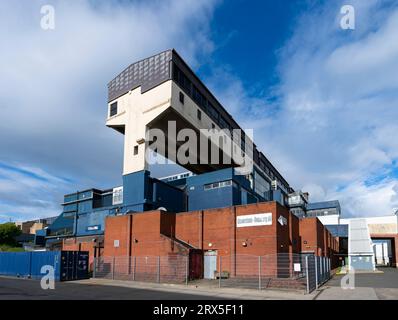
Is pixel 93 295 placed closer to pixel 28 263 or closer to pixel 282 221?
pixel 28 263

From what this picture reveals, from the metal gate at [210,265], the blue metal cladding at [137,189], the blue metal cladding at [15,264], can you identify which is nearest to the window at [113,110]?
the blue metal cladding at [137,189]

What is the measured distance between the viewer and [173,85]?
4197 centimetres

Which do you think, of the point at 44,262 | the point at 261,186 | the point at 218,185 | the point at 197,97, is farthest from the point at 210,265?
the point at 261,186

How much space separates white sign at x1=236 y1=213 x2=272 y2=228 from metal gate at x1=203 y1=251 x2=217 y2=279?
3.64 metres

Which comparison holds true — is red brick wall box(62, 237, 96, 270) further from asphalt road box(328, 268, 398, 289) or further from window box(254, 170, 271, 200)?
window box(254, 170, 271, 200)

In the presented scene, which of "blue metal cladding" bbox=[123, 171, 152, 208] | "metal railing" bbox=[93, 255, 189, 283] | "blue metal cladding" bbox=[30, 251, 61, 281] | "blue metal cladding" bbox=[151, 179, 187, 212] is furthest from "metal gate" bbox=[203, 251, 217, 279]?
"blue metal cladding" bbox=[30, 251, 61, 281]

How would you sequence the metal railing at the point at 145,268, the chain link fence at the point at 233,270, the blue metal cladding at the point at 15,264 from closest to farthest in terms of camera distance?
1. the chain link fence at the point at 233,270
2. the metal railing at the point at 145,268
3. the blue metal cladding at the point at 15,264

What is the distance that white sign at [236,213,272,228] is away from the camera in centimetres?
3142

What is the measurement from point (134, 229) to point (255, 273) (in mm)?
12981

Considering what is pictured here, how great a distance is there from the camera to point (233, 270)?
3138 centimetres

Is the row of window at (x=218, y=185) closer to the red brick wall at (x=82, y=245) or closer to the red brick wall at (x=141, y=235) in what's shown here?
the red brick wall at (x=141, y=235)

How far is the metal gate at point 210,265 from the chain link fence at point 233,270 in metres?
0.19

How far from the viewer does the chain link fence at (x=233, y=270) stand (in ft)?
80.5
